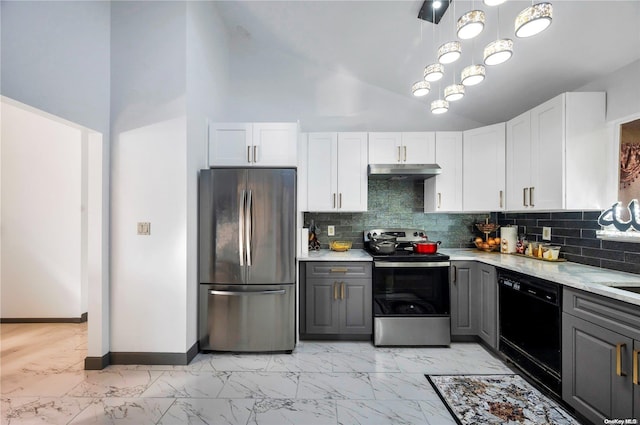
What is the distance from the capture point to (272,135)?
312 cm

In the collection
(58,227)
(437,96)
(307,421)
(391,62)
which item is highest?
(391,62)

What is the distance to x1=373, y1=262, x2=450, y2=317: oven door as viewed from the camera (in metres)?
3.09

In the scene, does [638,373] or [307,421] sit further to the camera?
[307,421]

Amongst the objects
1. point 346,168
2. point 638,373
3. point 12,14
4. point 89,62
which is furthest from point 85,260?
point 638,373

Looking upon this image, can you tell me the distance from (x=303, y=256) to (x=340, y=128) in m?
1.84

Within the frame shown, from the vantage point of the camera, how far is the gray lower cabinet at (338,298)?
3.15 m

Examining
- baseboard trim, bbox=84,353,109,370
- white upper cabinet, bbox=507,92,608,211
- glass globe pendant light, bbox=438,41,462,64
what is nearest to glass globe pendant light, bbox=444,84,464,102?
glass globe pendant light, bbox=438,41,462,64

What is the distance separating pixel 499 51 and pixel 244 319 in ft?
9.38

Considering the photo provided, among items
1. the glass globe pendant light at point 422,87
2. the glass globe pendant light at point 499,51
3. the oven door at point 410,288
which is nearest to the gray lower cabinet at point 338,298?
the oven door at point 410,288

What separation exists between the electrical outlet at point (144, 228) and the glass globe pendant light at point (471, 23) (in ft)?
9.17

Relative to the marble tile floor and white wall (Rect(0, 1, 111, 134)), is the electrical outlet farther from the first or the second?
the marble tile floor

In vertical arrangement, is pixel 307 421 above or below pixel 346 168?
below

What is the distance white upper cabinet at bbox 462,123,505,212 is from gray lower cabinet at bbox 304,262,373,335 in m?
1.54

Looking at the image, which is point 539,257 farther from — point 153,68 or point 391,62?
point 153,68
